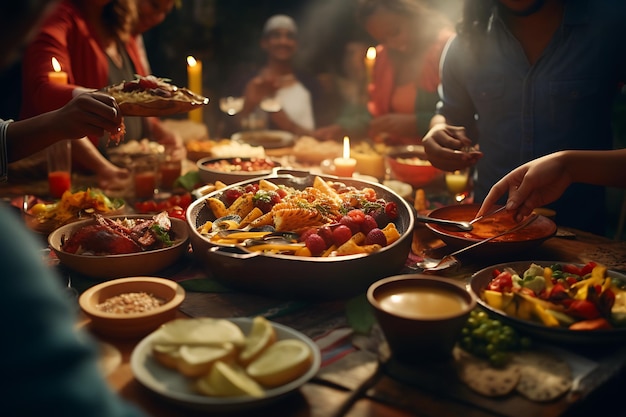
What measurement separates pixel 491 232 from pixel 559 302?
2.23ft

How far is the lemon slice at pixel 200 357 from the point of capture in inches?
47.4

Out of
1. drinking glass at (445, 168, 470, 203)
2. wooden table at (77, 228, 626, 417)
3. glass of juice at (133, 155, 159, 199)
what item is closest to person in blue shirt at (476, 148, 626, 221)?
wooden table at (77, 228, 626, 417)

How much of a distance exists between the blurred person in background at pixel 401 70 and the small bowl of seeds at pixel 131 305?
329 centimetres

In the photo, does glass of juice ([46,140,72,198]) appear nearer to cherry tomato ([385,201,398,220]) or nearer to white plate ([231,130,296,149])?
white plate ([231,130,296,149])

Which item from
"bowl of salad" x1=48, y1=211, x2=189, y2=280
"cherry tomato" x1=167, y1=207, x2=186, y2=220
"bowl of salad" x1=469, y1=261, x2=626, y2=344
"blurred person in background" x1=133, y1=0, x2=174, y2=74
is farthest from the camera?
"blurred person in background" x1=133, y1=0, x2=174, y2=74

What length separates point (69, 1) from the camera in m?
3.63

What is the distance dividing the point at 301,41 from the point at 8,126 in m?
7.93

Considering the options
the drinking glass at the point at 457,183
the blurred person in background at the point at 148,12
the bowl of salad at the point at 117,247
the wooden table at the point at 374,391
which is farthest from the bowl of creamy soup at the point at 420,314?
the blurred person in background at the point at 148,12

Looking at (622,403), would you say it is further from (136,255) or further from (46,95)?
(46,95)

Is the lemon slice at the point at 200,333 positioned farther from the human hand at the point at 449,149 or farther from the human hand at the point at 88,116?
the human hand at the point at 449,149

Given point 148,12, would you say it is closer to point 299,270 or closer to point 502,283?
point 299,270

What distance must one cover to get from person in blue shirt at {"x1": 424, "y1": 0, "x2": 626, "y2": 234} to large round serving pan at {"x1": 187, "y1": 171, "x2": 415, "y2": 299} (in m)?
1.05

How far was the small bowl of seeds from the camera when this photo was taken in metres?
1.48

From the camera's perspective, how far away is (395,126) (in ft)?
15.5
